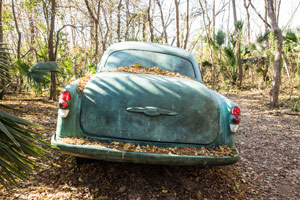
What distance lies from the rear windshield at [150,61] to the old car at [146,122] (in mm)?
923

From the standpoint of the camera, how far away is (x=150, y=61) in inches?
130

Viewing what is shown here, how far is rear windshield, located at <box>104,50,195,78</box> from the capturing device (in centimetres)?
325

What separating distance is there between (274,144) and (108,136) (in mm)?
3707

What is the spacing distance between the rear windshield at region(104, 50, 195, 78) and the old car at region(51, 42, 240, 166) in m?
0.92

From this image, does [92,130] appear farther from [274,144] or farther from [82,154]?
[274,144]

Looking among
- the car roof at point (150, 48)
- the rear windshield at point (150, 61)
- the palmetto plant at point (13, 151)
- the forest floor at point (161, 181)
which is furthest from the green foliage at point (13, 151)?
the car roof at point (150, 48)

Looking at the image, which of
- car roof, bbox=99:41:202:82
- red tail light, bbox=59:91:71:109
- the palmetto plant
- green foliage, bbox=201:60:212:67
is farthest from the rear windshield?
green foliage, bbox=201:60:212:67

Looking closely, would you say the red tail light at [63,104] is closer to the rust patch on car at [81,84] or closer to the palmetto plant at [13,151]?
the rust patch on car at [81,84]

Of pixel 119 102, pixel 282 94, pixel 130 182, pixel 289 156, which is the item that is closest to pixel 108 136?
pixel 119 102

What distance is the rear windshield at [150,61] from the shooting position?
325 centimetres

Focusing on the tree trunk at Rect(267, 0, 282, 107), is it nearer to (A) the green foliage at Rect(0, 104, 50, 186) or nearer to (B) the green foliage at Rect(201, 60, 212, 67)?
(B) the green foliage at Rect(201, 60, 212, 67)

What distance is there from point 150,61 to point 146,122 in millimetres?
1393

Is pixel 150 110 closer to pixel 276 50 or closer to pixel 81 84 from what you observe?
pixel 81 84

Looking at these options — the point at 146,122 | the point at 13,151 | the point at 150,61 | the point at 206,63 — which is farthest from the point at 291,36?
the point at 13,151
